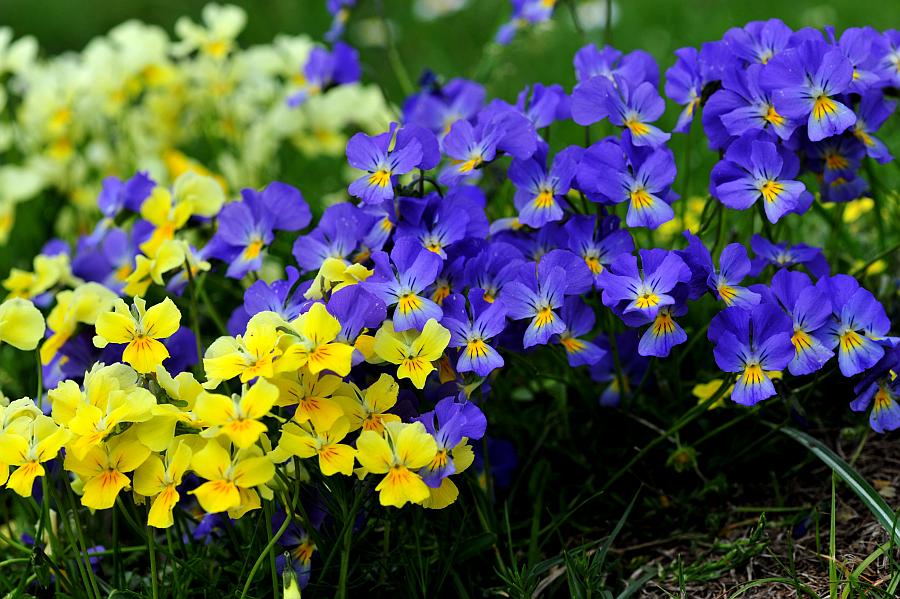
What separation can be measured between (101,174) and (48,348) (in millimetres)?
1853

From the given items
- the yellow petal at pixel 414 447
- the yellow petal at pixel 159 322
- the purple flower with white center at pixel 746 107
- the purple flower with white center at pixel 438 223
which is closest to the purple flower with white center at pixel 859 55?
the purple flower with white center at pixel 746 107

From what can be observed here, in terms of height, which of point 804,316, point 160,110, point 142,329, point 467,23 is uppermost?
point 142,329

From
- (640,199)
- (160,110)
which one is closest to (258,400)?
(640,199)

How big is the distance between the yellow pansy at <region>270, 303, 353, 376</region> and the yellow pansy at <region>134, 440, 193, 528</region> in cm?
18

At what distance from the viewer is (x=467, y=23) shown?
5.09 m

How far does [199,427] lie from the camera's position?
144 cm

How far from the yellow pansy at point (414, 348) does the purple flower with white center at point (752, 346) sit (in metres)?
0.40

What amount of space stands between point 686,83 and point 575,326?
18.3 inches

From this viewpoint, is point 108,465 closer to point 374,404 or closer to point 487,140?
point 374,404

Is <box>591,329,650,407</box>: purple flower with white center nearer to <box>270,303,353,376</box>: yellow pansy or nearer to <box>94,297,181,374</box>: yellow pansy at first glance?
<box>270,303,353,376</box>: yellow pansy

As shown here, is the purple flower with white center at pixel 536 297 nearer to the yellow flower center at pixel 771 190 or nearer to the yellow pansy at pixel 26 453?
the yellow flower center at pixel 771 190

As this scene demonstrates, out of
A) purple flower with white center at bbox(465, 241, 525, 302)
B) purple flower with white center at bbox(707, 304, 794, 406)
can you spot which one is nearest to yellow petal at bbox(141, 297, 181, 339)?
purple flower with white center at bbox(465, 241, 525, 302)

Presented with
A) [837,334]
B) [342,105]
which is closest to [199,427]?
[837,334]

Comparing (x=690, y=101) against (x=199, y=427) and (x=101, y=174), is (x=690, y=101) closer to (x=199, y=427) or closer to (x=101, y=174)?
(x=199, y=427)
